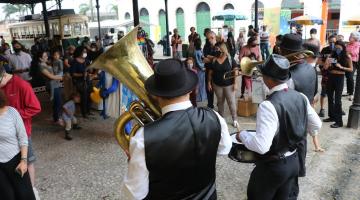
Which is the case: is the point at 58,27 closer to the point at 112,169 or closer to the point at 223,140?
the point at 112,169

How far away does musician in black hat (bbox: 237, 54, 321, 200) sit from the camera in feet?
8.50

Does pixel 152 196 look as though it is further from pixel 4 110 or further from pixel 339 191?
pixel 339 191

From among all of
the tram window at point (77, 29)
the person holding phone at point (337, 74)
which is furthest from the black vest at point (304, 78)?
the tram window at point (77, 29)

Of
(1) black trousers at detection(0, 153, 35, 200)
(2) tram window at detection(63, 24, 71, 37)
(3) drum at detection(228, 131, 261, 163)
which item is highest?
(2) tram window at detection(63, 24, 71, 37)

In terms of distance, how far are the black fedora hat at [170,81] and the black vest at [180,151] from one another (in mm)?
123

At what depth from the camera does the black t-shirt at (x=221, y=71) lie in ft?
20.6

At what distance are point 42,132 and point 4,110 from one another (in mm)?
3867

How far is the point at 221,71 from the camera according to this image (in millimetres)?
6270

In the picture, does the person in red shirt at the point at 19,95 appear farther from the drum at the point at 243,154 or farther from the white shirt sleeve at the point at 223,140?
the white shirt sleeve at the point at 223,140

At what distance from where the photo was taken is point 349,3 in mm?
22641

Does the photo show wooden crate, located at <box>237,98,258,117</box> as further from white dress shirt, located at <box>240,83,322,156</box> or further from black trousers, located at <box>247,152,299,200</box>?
white dress shirt, located at <box>240,83,322,156</box>

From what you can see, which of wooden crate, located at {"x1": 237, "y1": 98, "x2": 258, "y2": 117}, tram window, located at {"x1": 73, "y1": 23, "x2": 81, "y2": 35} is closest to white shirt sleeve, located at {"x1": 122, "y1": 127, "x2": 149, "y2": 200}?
wooden crate, located at {"x1": 237, "y1": 98, "x2": 258, "y2": 117}

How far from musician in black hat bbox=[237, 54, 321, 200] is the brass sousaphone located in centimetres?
88

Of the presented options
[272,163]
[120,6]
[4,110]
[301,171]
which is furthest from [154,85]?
[120,6]
